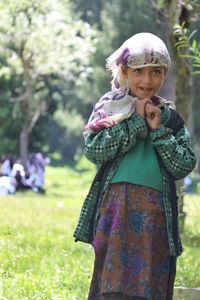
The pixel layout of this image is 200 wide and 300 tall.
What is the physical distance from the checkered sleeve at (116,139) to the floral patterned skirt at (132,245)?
0.57 feet

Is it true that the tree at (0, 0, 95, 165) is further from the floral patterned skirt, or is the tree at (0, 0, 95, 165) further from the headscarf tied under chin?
the floral patterned skirt

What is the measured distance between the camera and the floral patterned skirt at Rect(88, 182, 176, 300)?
4188 mm

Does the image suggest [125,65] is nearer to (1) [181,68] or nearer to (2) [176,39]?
(2) [176,39]

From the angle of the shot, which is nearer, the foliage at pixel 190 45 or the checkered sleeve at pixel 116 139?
the checkered sleeve at pixel 116 139

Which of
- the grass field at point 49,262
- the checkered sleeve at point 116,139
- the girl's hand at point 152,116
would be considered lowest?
the grass field at point 49,262

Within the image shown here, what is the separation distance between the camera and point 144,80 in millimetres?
4266

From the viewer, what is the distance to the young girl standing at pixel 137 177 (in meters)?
4.20

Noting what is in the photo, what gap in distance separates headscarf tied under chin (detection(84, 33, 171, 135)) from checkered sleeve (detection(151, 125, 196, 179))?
0.61 feet

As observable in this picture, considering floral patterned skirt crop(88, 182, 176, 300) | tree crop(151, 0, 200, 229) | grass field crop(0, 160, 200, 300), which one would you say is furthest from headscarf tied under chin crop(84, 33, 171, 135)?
tree crop(151, 0, 200, 229)

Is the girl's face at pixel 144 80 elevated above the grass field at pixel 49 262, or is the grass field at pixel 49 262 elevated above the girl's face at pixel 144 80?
the girl's face at pixel 144 80

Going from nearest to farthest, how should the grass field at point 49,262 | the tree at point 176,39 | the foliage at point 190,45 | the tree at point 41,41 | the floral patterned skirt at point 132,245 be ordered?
1. the floral patterned skirt at point 132,245
2. the foliage at point 190,45
3. the grass field at point 49,262
4. the tree at point 176,39
5. the tree at point 41,41

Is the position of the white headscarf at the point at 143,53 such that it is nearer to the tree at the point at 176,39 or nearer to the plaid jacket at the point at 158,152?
the plaid jacket at the point at 158,152

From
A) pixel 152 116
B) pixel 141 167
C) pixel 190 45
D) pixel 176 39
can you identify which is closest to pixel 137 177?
pixel 141 167

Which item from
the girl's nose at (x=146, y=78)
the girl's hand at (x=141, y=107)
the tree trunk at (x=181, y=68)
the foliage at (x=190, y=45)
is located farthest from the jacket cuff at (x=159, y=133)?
the tree trunk at (x=181, y=68)
